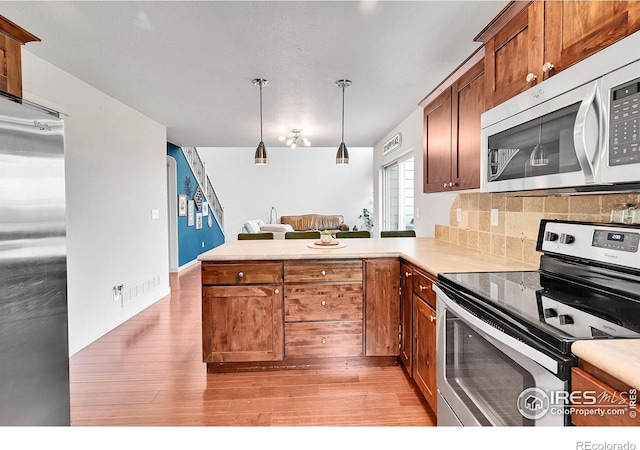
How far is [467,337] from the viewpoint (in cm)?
149

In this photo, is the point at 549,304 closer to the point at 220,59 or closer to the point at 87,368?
the point at 220,59

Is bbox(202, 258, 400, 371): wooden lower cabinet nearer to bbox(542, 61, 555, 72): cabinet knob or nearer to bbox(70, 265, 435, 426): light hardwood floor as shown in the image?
bbox(70, 265, 435, 426): light hardwood floor

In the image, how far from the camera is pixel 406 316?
8.09 feet

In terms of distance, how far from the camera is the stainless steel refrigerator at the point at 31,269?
1.45m

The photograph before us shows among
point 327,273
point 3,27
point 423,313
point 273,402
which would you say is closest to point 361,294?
point 327,273

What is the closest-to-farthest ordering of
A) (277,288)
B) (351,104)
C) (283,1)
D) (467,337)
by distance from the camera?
(467,337), (283,1), (277,288), (351,104)

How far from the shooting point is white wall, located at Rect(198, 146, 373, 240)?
10688 millimetres

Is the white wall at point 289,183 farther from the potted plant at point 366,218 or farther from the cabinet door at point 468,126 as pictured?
the cabinet door at point 468,126

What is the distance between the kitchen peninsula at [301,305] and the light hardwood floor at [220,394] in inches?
6.2

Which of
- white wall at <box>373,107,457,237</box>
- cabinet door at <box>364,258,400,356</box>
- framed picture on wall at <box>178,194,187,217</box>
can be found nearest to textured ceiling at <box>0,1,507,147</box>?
white wall at <box>373,107,457,237</box>

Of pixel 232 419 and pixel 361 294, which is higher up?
pixel 361 294

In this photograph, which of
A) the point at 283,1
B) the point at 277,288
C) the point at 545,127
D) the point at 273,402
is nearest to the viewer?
the point at 545,127

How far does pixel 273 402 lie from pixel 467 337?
4.48ft

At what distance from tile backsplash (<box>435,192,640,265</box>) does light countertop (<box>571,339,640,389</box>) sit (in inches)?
32.3
